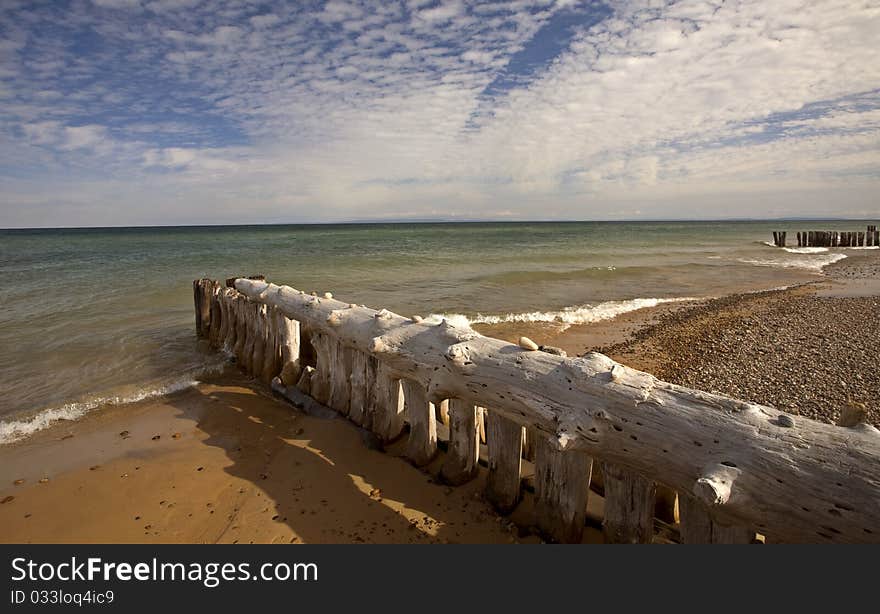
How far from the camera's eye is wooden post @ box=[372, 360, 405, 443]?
5.16m

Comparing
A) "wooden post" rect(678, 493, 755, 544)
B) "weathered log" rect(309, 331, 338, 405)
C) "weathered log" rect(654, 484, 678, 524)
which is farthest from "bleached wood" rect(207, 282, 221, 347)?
"wooden post" rect(678, 493, 755, 544)

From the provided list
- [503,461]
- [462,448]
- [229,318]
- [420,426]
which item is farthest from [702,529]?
[229,318]

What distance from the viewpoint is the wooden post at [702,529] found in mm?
2711

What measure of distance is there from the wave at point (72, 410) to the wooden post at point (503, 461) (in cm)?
573

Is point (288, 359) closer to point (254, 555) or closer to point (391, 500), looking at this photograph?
point (391, 500)

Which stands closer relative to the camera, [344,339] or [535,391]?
[535,391]

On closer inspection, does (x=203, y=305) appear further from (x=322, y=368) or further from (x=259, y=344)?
(x=322, y=368)

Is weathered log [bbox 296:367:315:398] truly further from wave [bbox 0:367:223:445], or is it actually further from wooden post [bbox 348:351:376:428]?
wave [bbox 0:367:223:445]

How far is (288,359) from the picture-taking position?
7.13 meters

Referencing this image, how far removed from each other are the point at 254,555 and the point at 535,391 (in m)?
2.30

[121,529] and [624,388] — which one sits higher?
[624,388]

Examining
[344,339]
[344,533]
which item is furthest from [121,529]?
[344,339]

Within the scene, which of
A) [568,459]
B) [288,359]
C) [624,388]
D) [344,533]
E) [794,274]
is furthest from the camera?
[794,274]

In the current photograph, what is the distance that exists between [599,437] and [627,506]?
601 millimetres
